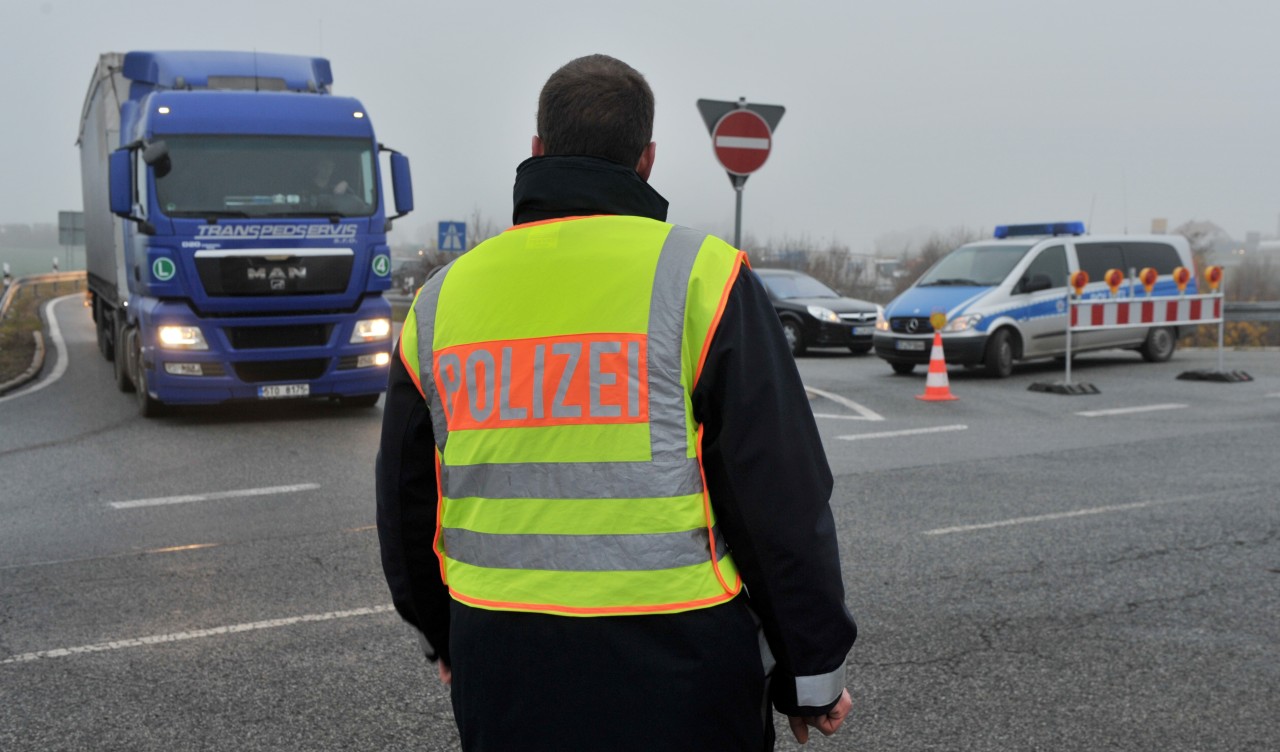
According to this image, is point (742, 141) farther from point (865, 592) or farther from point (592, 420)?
point (592, 420)

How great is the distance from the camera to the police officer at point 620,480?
1979 millimetres

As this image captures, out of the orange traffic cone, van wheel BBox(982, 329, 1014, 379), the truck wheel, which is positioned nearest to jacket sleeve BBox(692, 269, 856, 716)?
the truck wheel

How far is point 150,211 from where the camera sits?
11.2m

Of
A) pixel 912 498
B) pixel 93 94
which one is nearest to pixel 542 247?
pixel 912 498

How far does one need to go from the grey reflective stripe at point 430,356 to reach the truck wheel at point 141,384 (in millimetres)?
10443

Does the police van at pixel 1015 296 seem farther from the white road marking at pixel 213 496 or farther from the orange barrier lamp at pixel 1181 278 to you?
the white road marking at pixel 213 496

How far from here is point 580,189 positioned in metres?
2.09

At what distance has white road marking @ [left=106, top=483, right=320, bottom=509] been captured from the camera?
26.3 ft

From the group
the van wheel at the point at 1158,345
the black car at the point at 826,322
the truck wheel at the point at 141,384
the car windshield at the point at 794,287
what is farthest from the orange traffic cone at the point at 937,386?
the truck wheel at the point at 141,384

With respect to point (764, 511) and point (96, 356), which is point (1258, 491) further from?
point (96, 356)

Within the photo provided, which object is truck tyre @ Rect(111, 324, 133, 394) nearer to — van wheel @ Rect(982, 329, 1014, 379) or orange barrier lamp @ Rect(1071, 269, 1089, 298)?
van wheel @ Rect(982, 329, 1014, 379)

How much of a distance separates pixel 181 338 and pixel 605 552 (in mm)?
10190

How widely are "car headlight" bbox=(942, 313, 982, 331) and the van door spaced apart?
70 centimetres

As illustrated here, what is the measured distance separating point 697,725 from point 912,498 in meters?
6.27
